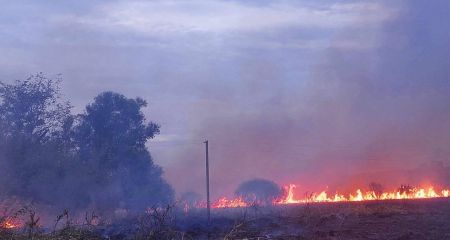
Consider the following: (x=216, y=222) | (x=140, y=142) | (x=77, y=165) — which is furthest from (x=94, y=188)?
(x=216, y=222)

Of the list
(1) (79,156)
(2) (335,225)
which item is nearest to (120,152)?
(1) (79,156)

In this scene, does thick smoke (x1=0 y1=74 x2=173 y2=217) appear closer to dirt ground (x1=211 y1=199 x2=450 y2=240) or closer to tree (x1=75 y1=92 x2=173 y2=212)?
tree (x1=75 y1=92 x2=173 y2=212)

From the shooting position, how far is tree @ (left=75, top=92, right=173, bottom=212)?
46.2 meters

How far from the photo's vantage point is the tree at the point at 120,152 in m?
46.2

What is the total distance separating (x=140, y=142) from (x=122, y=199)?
700 centimetres

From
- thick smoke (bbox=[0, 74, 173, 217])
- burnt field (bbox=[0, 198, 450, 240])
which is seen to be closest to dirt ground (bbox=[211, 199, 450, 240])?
burnt field (bbox=[0, 198, 450, 240])

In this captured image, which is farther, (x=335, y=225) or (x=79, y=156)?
(x=79, y=156)

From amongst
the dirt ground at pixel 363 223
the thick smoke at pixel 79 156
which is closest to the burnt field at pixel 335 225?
the dirt ground at pixel 363 223

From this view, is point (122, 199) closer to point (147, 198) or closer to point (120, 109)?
point (147, 198)

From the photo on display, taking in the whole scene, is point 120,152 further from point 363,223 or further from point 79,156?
point 363,223

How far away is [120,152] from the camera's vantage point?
50219 mm

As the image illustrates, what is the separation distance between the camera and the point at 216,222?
105 feet

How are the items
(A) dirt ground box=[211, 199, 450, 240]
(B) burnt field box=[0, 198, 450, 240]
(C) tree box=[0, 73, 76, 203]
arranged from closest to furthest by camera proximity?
(B) burnt field box=[0, 198, 450, 240] < (A) dirt ground box=[211, 199, 450, 240] < (C) tree box=[0, 73, 76, 203]

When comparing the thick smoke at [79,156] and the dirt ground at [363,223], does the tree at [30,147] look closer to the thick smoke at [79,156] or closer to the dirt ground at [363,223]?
the thick smoke at [79,156]
